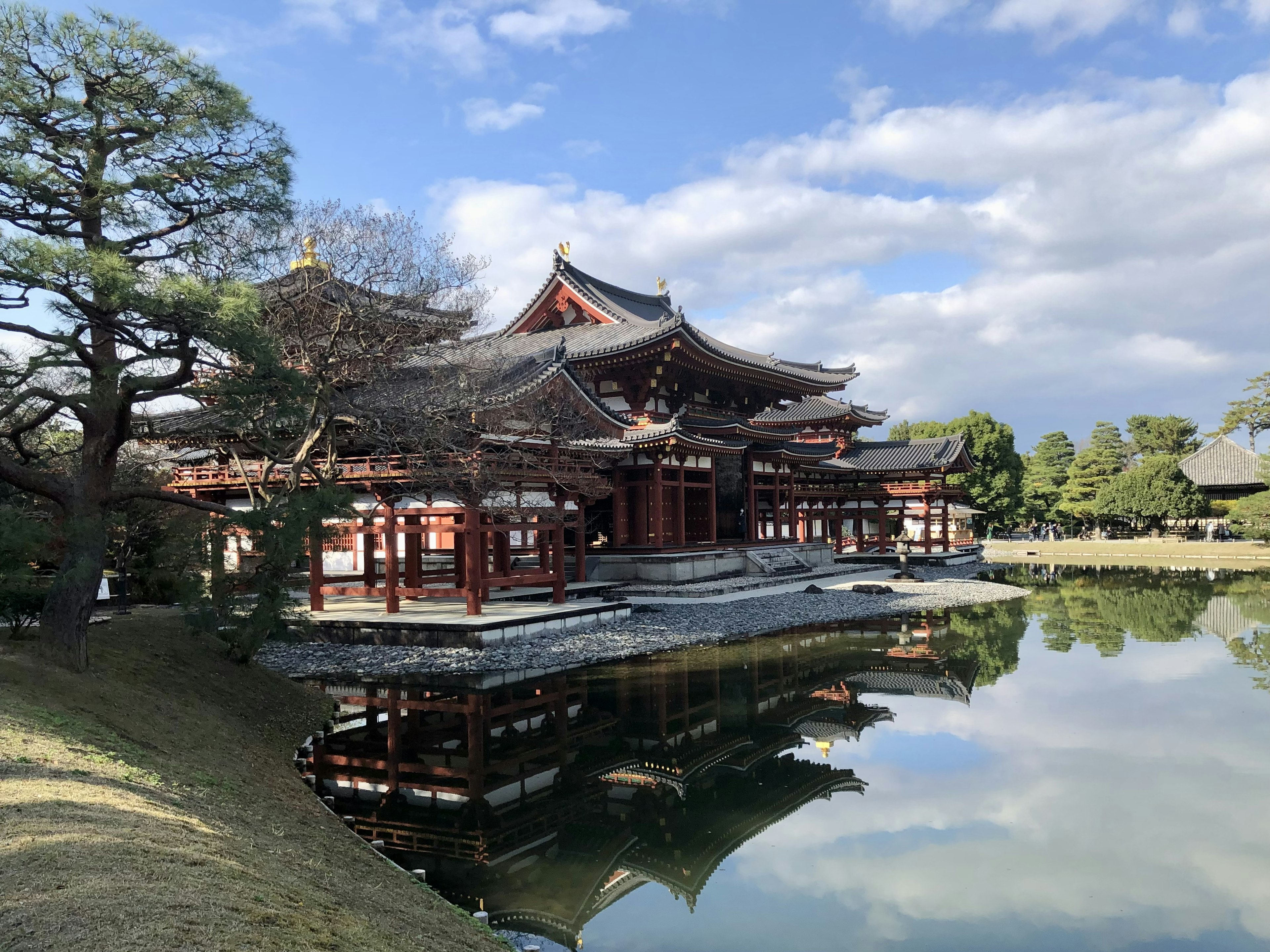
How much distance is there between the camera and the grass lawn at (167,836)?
13.3ft

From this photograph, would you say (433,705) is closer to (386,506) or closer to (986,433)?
(386,506)

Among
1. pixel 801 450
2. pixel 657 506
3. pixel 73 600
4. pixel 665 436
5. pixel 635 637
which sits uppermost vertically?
pixel 801 450

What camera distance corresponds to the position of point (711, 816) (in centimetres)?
884

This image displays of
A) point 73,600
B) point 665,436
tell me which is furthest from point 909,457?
point 73,600

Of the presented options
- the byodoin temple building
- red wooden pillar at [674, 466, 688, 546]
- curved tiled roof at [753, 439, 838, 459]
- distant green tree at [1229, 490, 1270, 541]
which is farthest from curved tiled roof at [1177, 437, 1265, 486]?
red wooden pillar at [674, 466, 688, 546]

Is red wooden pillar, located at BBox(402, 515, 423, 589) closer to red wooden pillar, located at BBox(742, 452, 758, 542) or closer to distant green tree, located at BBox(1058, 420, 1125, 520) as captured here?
red wooden pillar, located at BBox(742, 452, 758, 542)

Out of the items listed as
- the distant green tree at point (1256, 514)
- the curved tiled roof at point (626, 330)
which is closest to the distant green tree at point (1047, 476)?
the distant green tree at point (1256, 514)

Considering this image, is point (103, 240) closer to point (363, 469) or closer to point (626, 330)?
point (363, 469)

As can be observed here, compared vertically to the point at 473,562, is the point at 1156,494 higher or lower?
higher

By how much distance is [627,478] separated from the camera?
26703 millimetres

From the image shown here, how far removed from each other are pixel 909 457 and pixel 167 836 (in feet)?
129

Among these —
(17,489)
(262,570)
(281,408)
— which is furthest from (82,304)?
(17,489)

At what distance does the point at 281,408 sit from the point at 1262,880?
11.4 metres

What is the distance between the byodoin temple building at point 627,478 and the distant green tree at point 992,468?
1353cm
